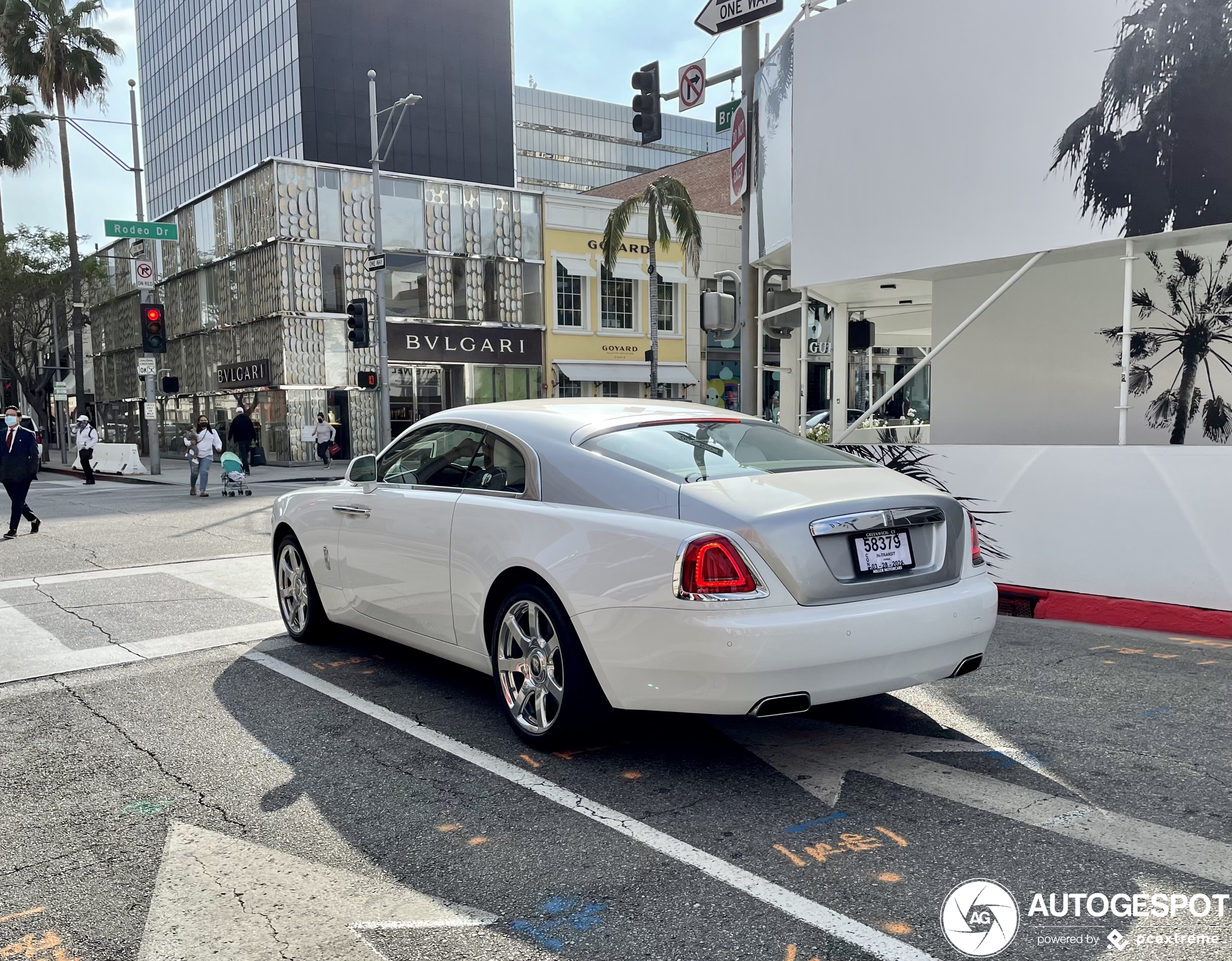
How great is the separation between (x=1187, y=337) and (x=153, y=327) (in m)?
22.2

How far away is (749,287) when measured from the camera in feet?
38.1

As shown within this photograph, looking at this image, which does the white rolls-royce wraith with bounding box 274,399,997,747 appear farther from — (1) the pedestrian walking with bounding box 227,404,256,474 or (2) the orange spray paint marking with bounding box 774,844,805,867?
(1) the pedestrian walking with bounding box 227,404,256,474

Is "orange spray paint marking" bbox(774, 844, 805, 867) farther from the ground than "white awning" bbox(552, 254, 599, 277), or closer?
closer

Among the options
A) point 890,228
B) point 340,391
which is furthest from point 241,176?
point 890,228

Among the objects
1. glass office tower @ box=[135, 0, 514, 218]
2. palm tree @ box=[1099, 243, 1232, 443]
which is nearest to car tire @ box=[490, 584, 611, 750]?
palm tree @ box=[1099, 243, 1232, 443]

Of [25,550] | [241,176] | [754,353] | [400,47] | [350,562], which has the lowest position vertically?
[25,550]

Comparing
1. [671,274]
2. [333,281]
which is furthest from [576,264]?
[333,281]

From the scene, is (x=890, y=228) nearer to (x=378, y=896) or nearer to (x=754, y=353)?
(x=754, y=353)

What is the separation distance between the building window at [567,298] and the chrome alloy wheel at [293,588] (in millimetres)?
30897

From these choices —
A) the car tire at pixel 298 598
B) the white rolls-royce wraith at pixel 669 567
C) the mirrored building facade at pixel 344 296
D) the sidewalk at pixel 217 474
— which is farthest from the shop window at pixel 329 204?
the white rolls-royce wraith at pixel 669 567

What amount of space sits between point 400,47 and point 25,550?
5995 centimetres

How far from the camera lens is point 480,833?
3650 mm

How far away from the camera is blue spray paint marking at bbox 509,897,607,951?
2.94 metres

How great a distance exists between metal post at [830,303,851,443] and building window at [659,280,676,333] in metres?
29.4
